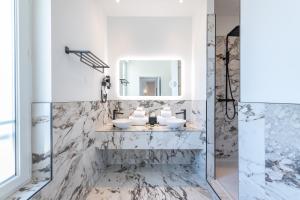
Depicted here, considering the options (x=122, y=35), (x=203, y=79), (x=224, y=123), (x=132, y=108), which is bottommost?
(x=224, y=123)

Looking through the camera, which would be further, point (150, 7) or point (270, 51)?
point (150, 7)

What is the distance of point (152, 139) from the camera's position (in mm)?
3018

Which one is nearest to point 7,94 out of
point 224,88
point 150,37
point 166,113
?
point 166,113

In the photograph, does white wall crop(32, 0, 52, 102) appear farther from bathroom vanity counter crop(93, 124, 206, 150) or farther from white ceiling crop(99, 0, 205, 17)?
white ceiling crop(99, 0, 205, 17)

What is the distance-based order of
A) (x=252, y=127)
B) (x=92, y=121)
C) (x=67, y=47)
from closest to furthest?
(x=252, y=127)
(x=67, y=47)
(x=92, y=121)

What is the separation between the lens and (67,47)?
81.0 inches

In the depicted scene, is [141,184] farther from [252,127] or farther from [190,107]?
[252,127]

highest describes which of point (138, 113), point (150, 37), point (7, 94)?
point (150, 37)

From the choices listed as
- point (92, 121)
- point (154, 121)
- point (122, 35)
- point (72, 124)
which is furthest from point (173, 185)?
point (122, 35)

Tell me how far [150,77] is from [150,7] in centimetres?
112

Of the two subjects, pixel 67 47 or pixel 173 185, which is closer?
pixel 67 47

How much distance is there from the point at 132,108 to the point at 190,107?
1007 mm

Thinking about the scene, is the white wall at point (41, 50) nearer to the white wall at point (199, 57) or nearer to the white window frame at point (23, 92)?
the white window frame at point (23, 92)

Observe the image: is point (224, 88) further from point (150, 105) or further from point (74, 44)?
point (74, 44)
